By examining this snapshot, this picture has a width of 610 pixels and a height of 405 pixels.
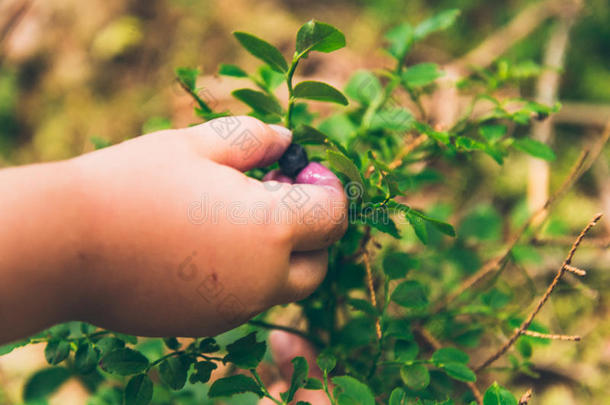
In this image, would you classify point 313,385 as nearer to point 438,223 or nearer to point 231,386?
point 231,386

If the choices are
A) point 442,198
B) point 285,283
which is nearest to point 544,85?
point 442,198

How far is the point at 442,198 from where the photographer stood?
140 centimetres

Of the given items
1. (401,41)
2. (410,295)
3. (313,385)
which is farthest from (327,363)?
(401,41)

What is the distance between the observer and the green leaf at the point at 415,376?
559mm

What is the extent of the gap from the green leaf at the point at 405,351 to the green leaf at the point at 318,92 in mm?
329

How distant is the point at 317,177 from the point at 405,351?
0.27 meters

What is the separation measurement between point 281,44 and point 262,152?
50.4 inches

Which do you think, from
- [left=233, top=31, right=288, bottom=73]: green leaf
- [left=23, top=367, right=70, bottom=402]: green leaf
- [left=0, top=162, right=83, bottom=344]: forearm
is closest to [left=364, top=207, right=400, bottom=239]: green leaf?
[left=233, top=31, right=288, bottom=73]: green leaf

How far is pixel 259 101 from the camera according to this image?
1.90 feet

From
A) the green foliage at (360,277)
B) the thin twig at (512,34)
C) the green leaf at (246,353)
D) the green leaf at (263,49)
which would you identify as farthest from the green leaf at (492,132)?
the thin twig at (512,34)

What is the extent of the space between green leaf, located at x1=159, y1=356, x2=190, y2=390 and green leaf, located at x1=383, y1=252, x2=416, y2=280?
0.29m

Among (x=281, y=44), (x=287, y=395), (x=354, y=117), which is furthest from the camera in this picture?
(x=281, y=44)

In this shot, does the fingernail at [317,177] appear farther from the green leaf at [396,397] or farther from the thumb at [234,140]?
the green leaf at [396,397]

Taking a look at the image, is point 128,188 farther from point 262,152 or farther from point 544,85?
point 544,85
